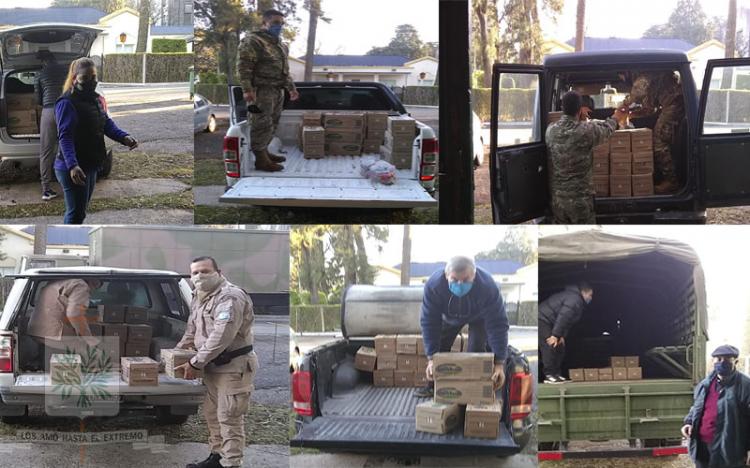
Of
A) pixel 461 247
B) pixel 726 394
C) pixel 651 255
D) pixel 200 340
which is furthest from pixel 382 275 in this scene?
pixel 726 394

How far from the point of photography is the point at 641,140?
7559 millimetres

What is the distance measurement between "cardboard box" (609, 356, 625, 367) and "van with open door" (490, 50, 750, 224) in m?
1.11

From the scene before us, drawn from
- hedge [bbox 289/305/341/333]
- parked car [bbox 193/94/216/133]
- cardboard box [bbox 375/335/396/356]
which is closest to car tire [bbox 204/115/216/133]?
parked car [bbox 193/94/216/133]

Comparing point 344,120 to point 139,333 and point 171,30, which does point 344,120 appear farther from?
point 139,333

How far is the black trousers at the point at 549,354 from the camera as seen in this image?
668 centimetres

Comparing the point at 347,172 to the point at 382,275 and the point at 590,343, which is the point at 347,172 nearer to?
the point at 382,275

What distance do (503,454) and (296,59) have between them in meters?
3.14

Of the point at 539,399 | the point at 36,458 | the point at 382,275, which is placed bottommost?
the point at 36,458

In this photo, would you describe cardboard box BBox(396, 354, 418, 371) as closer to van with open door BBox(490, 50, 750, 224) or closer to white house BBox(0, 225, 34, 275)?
van with open door BBox(490, 50, 750, 224)

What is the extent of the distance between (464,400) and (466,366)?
0.24 metres

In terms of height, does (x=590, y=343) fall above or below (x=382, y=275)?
below

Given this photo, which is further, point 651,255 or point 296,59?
point 651,255

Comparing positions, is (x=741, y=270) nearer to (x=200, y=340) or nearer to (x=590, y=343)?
(x=590, y=343)

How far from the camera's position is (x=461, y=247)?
6637mm
